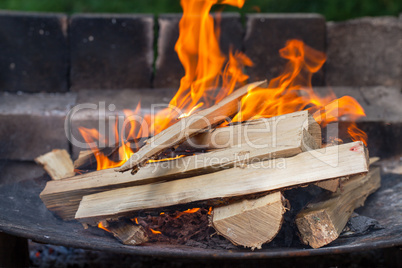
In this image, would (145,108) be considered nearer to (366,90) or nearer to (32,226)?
(32,226)

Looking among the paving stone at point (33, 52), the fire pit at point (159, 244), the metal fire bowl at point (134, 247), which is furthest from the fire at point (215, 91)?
the paving stone at point (33, 52)

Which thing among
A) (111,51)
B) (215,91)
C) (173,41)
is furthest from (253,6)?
(111,51)

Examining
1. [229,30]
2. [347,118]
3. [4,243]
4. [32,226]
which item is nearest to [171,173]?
[32,226]

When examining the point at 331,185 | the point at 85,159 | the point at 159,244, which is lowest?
the point at 159,244

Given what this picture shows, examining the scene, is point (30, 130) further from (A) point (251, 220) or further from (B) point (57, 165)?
(A) point (251, 220)

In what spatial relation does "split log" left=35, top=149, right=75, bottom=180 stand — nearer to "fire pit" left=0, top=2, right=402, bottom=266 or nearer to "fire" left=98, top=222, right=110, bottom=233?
"fire pit" left=0, top=2, right=402, bottom=266

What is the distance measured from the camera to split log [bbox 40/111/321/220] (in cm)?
207

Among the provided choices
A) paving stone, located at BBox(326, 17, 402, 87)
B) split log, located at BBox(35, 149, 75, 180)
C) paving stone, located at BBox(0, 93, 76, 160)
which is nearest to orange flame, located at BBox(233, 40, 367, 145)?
paving stone, located at BBox(326, 17, 402, 87)

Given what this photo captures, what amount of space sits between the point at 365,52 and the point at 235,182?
2212 millimetres

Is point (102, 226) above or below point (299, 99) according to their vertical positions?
below

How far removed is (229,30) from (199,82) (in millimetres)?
747

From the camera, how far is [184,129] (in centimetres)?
217

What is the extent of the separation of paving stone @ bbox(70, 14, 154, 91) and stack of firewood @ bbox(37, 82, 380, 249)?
144cm

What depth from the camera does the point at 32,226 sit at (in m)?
2.12
